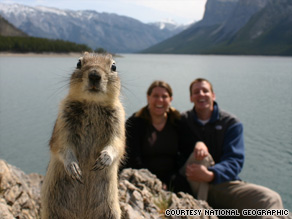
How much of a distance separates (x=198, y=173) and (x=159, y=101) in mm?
1882

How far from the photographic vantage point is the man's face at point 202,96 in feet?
23.1

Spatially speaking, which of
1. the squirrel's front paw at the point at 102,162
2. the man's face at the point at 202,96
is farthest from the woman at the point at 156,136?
the squirrel's front paw at the point at 102,162

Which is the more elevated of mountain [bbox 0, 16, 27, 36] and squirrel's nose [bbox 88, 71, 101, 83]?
mountain [bbox 0, 16, 27, 36]

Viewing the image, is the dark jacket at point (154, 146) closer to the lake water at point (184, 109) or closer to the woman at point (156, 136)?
the woman at point (156, 136)

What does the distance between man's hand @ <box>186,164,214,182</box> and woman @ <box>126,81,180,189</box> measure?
0.81 metres

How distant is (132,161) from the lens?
283 inches

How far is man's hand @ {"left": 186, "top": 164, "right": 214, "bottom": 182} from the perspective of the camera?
20.8 feet

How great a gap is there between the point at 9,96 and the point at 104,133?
21.2 m

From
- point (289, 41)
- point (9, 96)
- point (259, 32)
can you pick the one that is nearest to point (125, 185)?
point (9, 96)

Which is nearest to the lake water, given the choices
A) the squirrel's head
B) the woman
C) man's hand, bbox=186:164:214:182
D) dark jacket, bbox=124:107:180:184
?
the squirrel's head

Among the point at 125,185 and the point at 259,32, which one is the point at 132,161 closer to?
the point at 125,185

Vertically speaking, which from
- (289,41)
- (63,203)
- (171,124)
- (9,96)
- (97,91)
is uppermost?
(289,41)

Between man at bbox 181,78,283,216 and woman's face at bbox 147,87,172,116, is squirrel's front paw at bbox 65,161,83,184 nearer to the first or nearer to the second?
man at bbox 181,78,283,216

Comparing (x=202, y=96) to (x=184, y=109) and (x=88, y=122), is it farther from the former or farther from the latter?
(x=184, y=109)
